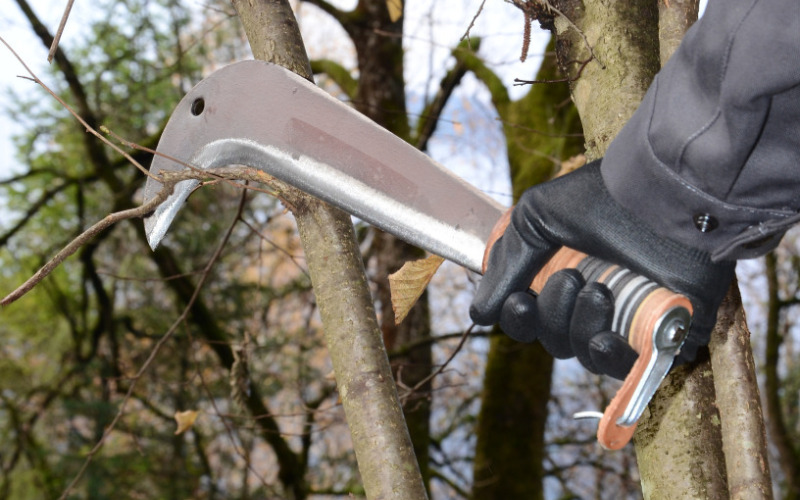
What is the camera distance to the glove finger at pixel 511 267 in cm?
97

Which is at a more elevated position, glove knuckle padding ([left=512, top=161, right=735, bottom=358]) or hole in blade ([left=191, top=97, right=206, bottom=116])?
hole in blade ([left=191, top=97, right=206, bottom=116])

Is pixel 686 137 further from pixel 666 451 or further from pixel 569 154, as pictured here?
pixel 569 154

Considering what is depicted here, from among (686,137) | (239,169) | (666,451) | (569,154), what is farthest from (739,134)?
Answer: (569,154)

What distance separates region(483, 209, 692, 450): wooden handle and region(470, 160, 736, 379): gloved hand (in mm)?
13

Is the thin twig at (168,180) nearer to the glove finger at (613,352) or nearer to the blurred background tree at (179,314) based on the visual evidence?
the glove finger at (613,352)

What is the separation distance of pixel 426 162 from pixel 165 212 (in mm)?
598

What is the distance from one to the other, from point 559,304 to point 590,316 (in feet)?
0.16

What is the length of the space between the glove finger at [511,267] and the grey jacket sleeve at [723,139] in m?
0.13

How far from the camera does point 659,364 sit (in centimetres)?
82

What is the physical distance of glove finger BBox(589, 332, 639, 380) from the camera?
84 cm

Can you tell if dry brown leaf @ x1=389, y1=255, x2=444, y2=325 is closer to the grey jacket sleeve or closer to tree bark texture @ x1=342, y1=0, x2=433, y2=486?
the grey jacket sleeve

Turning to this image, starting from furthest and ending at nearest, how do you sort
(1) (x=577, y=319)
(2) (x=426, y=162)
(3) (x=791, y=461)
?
(3) (x=791, y=461), (2) (x=426, y=162), (1) (x=577, y=319)

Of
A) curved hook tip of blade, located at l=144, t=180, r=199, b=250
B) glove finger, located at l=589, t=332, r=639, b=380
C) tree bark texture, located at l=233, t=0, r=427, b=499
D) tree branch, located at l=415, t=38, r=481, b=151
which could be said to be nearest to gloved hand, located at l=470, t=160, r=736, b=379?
glove finger, located at l=589, t=332, r=639, b=380

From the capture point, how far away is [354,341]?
4.50 feet
